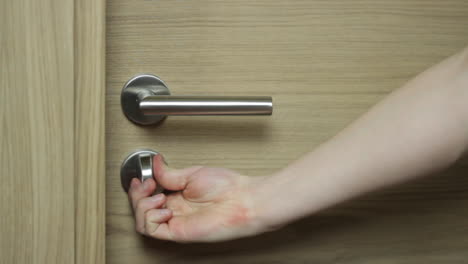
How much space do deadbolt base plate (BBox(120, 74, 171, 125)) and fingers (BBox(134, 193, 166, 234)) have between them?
0.26 feet

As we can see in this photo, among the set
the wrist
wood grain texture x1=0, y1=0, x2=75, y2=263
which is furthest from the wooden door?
the wrist

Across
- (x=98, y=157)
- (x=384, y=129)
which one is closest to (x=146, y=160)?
(x=98, y=157)

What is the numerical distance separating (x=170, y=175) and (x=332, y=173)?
157 mm

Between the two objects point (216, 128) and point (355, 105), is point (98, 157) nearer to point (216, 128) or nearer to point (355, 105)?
point (216, 128)

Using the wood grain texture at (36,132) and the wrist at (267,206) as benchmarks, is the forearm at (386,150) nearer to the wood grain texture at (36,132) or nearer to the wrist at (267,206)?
the wrist at (267,206)

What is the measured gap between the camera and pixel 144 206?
16.7 inches

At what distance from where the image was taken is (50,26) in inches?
14.0

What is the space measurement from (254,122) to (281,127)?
1.2 inches

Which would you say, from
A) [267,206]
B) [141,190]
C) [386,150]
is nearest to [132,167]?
[141,190]

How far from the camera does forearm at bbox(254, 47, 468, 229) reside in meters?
0.38

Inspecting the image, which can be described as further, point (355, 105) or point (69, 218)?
point (355, 105)

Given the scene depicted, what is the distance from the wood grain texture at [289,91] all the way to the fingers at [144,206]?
0.03 meters

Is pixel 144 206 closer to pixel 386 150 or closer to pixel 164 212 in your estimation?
pixel 164 212

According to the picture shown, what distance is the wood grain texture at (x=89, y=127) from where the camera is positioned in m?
0.38
